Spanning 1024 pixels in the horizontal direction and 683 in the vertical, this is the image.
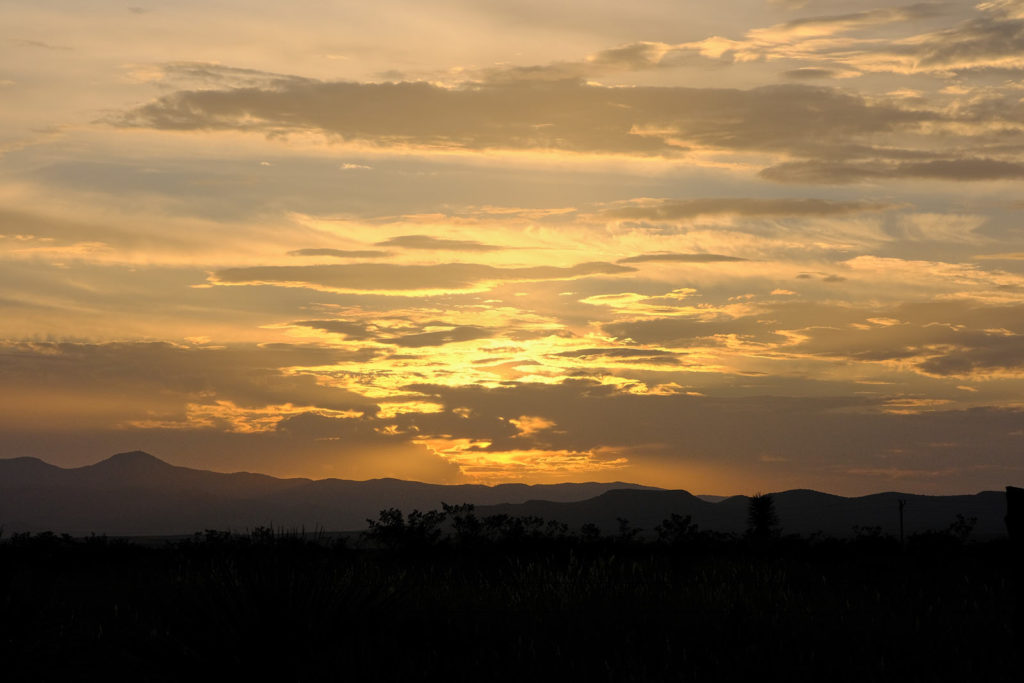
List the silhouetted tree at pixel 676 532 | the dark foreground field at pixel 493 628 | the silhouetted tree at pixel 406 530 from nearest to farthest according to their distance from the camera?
1. the dark foreground field at pixel 493 628
2. the silhouetted tree at pixel 406 530
3. the silhouetted tree at pixel 676 532

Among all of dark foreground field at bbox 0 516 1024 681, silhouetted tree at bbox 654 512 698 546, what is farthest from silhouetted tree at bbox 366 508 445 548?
dark foreground field at bbox 0 516 1024 681

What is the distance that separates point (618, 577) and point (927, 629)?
21.9ft

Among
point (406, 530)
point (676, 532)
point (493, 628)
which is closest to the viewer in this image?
point (493, 628)

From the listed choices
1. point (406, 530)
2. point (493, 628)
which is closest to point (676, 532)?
point (406, 530)

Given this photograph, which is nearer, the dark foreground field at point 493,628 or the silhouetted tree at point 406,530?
the dark foreground field at point 493,628

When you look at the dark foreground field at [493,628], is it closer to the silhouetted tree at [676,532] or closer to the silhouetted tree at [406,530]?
the silhouetted tree at [406,530]

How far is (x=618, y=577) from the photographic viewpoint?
69.1 feet

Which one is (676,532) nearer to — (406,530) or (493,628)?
(406,530)

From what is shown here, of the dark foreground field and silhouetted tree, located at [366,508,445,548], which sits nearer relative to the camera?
the dark foreground field

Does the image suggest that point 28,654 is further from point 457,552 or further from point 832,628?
point 457,552

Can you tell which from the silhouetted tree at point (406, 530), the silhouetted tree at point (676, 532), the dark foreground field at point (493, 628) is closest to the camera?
the dark foreground field at point (493, 628)

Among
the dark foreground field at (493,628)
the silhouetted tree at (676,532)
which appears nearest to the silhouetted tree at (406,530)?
the silhouetted tree at (676,532)

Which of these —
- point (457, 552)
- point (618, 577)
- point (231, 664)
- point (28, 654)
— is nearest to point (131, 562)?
point (457, 552)

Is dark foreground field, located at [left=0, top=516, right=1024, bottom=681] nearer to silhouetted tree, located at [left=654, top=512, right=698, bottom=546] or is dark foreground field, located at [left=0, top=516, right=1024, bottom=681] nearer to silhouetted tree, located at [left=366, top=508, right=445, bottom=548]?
silhouetted tree, located at [left=366, top=508, right=445, bottom=548]
